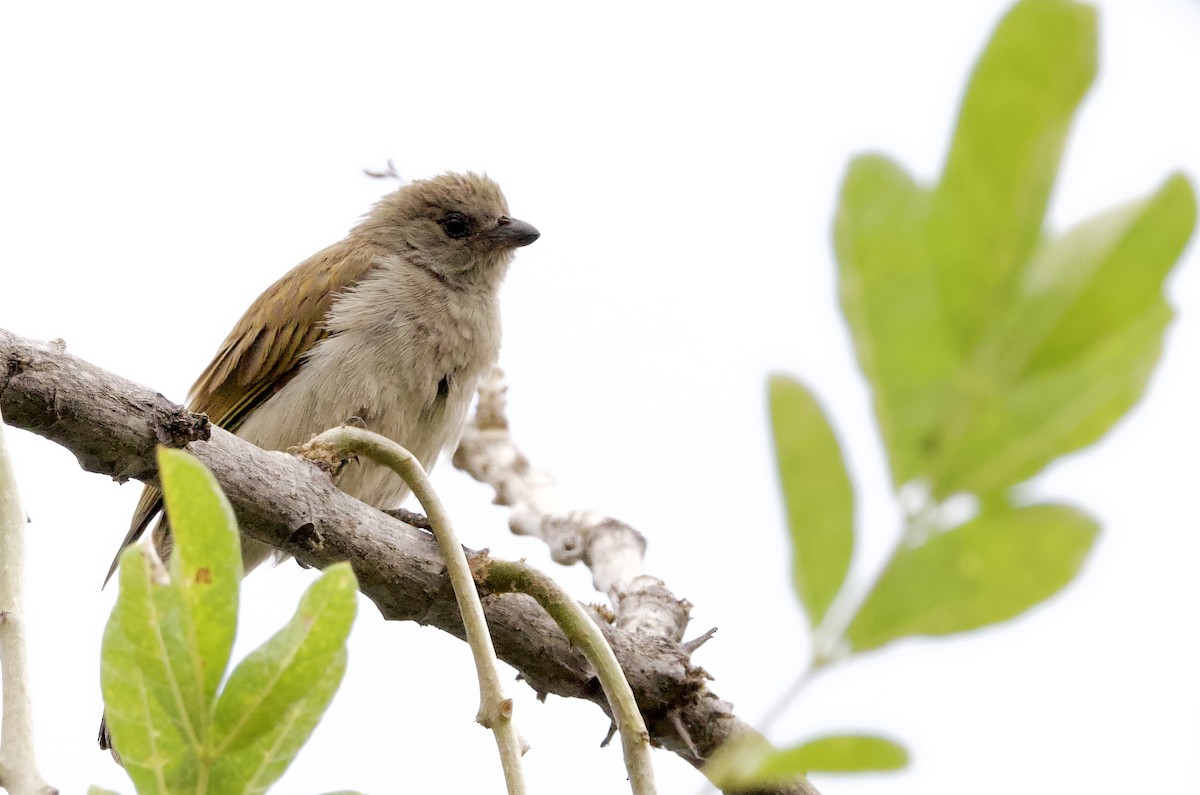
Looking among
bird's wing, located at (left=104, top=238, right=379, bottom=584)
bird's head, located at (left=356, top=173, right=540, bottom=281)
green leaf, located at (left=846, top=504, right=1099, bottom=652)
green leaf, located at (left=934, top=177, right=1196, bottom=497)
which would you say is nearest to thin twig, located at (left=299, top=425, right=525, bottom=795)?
green leaf, located at (left=846, top=504, right=1099, bottom=652)

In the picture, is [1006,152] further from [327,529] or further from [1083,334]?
[327,529]

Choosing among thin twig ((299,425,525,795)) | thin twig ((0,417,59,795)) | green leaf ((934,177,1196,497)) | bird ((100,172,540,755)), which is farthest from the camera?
bird ((100,172,540,755))

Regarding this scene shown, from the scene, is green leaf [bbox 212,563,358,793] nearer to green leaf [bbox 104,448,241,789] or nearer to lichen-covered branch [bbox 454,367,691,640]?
green leaf [bbox 104,448,241,789]

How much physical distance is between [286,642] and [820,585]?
1.52ft

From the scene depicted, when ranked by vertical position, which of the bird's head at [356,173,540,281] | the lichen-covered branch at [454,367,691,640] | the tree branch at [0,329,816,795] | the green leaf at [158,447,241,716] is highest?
the bird's head at [356,173,540,281]

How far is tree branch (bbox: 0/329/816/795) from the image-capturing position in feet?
8.32

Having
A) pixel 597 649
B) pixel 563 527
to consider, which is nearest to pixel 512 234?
pixel 563 527

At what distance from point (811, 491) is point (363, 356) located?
158 inches

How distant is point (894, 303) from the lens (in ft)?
2.22

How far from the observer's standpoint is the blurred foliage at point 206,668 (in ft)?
3.05

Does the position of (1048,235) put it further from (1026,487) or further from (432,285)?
(432,285)

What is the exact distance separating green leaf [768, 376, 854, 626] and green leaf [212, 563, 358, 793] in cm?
40

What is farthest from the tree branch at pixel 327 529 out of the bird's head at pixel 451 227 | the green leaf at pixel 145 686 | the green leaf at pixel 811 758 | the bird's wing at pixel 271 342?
the bird's head at pixel 451 227

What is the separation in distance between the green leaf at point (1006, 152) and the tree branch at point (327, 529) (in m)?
2.17
